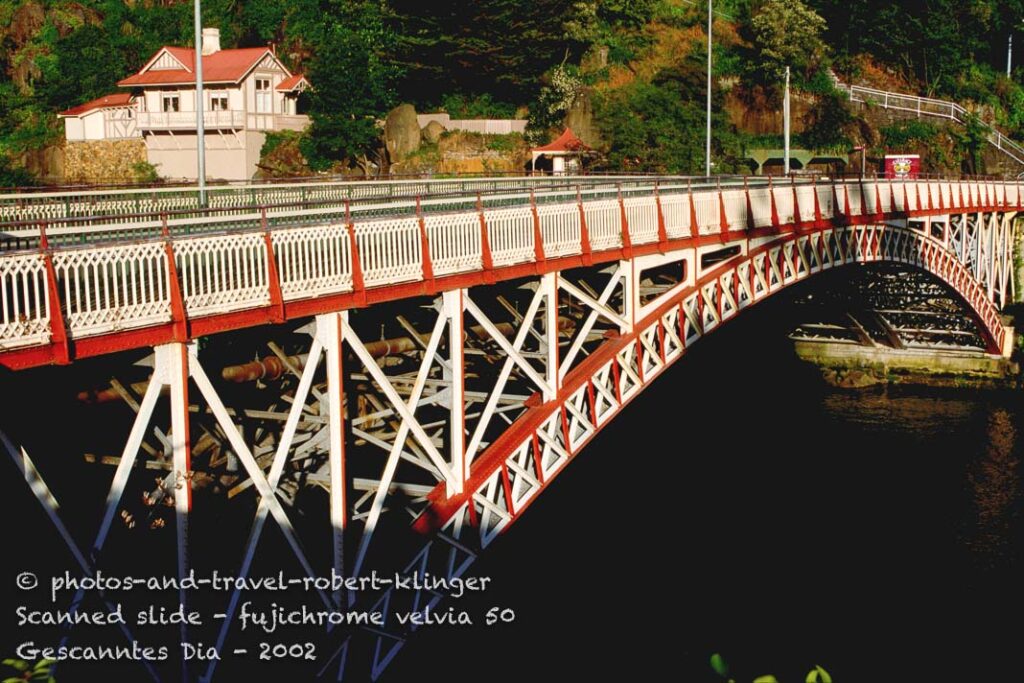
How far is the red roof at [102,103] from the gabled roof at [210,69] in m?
2.02

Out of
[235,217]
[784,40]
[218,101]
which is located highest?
[784,40]

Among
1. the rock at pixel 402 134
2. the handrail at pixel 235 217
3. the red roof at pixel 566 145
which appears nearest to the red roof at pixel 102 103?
the rock at pixel 402 134

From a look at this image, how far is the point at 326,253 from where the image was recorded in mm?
19375

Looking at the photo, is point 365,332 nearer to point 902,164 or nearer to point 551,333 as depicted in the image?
point 551,333

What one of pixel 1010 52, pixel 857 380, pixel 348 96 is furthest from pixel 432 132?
pixel 1010 52

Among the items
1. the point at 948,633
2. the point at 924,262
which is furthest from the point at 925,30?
the point at 948,633

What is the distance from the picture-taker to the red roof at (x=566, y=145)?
6831cm

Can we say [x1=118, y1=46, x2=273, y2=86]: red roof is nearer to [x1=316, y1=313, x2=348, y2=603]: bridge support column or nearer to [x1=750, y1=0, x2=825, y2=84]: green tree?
[x1=750, y1=0, x2=825, y2=84]: green tree

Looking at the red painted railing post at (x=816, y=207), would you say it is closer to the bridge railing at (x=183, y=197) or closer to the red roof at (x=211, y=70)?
the bridge railing at (x=183, y=197)

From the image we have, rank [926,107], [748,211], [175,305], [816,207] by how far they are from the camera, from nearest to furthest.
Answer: [175,305] < [748,211] < [816,207] < [926,107]

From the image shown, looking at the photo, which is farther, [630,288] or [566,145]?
[566,145]

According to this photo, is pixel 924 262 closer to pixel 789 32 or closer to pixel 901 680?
pixel 901 680

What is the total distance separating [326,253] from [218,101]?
5801 cm

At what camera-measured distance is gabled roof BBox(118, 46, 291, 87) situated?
73.4 metres
